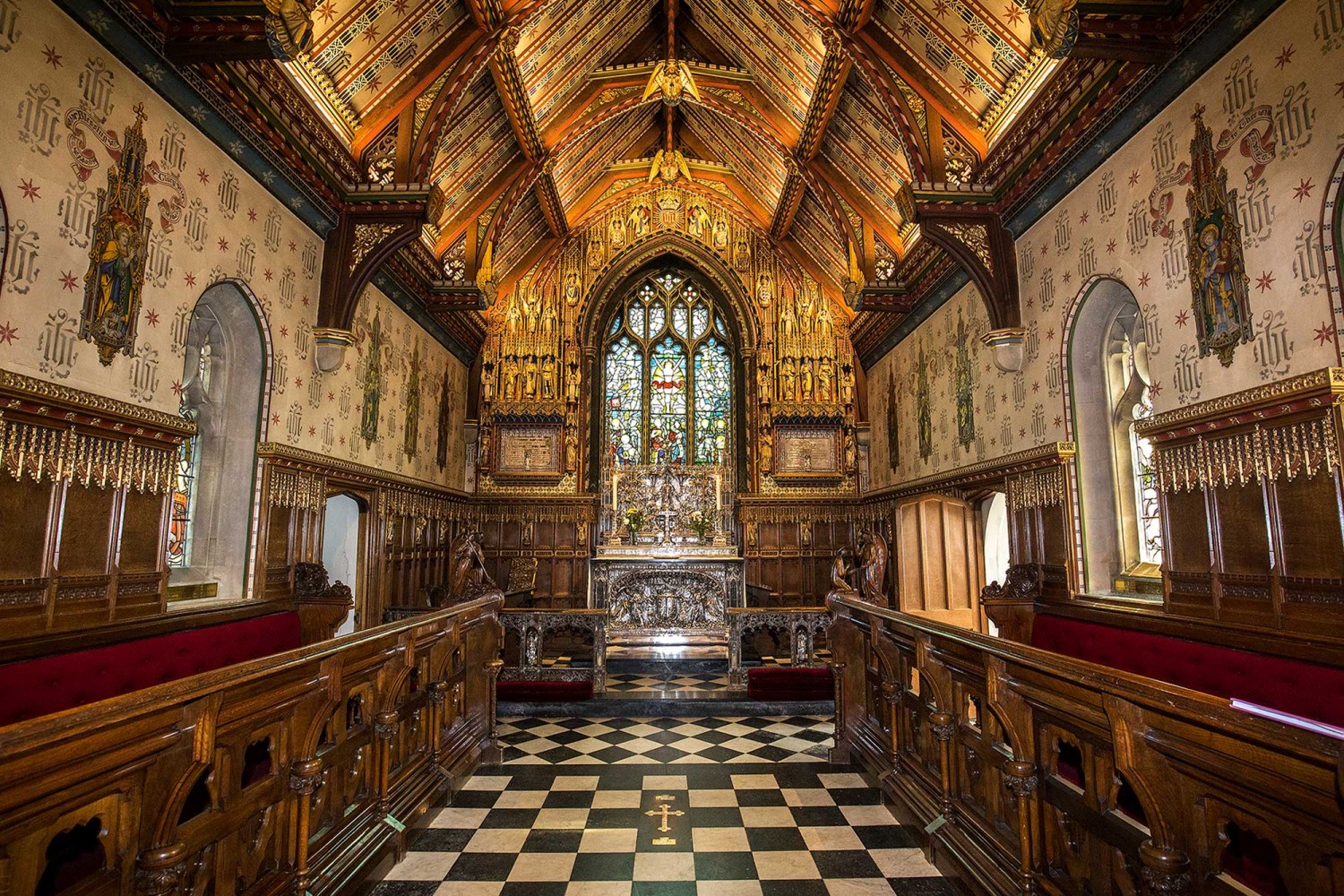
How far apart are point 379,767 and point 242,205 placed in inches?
195

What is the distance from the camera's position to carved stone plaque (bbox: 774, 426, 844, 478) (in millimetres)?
13344

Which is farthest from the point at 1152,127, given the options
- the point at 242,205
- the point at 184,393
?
the point at 184,393

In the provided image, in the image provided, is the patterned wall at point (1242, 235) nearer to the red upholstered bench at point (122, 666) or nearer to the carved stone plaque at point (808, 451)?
the carved stone plaque at point (808, 451)

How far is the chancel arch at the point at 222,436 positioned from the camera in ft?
20.5

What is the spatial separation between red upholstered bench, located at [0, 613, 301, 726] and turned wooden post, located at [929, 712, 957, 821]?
13.1 ft

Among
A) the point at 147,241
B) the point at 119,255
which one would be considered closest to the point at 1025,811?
the point at 119,255

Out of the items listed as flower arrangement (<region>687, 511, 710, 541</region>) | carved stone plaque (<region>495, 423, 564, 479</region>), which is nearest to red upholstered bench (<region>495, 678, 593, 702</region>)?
flower arrangement (<region>687, 511, 710, 541</region>)

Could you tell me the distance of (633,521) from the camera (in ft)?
36.0

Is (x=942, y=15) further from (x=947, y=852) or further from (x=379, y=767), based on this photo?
(x=379, y=767)

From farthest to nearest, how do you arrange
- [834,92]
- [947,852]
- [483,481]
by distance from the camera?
[483,481]
[834,92]
[947,852]

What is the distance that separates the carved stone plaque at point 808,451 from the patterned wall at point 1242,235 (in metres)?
5.31

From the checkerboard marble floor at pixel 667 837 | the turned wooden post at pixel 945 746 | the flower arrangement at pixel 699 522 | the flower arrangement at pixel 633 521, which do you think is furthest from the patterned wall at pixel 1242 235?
the flower arrangement at pixel 633 521

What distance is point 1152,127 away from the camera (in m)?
5.32

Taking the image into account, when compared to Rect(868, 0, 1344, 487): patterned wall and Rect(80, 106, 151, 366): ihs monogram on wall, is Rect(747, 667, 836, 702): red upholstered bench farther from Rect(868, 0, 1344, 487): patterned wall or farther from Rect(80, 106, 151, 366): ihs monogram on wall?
Rect(80, 106, 151, 366): ihs monogram on wall
